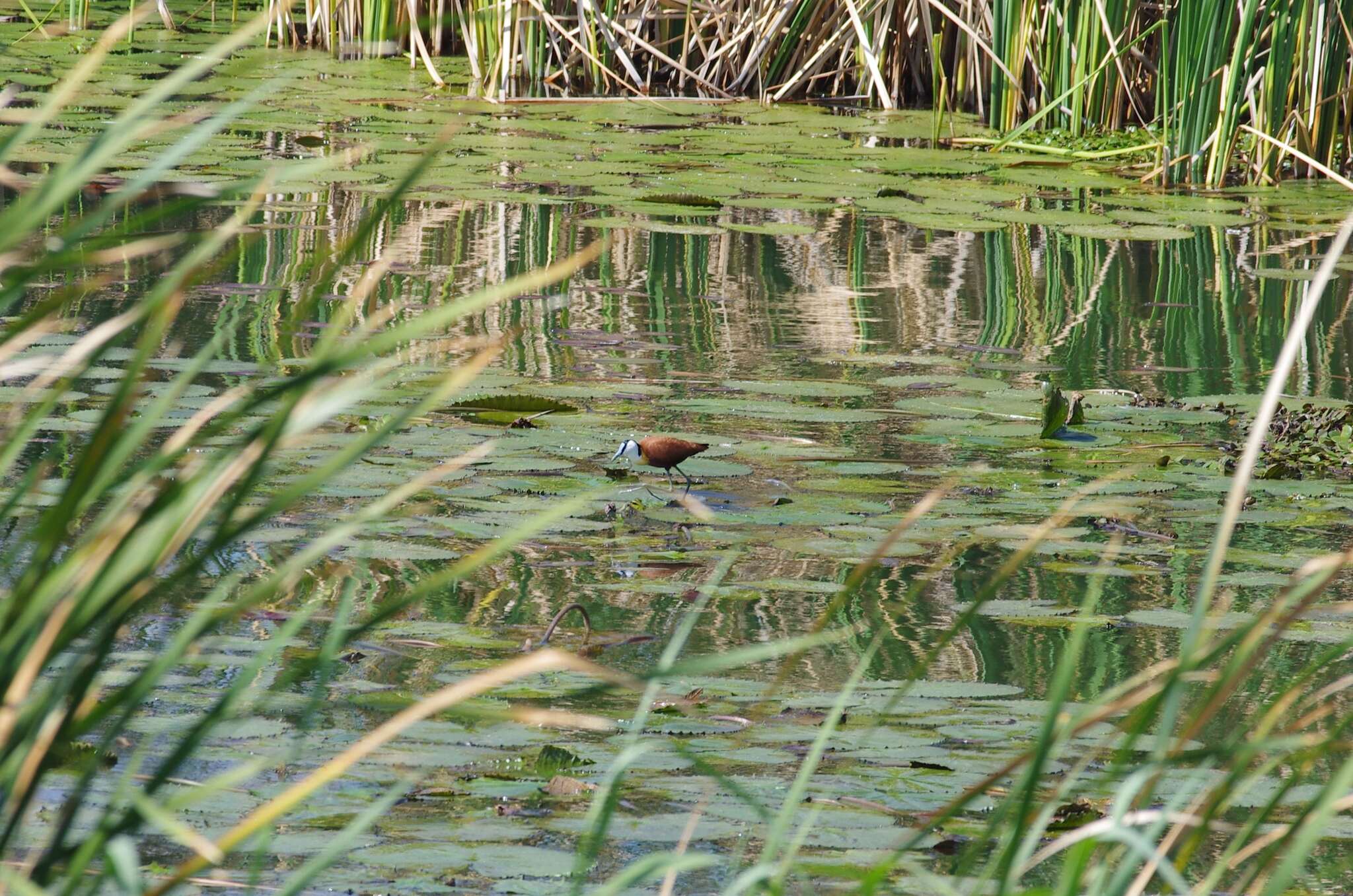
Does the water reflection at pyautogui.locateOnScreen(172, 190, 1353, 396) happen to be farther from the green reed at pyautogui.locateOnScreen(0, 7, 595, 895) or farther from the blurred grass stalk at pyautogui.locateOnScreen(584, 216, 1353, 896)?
the green reed at pyautogui.locateOnScreen(0, 7, 595, 895)

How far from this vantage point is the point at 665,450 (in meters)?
3.59

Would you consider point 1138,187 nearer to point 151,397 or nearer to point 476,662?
point 151,397

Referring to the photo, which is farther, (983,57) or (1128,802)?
(983,57)

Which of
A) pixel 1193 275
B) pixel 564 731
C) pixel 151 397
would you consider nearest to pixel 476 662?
pixel 564 731

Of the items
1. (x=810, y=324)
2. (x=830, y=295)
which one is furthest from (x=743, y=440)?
(x=830, y=295)

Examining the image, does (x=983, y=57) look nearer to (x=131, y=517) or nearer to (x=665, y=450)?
(x=665, y=450)

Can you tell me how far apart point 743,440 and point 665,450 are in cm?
47

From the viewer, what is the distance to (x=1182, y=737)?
1.40 meters

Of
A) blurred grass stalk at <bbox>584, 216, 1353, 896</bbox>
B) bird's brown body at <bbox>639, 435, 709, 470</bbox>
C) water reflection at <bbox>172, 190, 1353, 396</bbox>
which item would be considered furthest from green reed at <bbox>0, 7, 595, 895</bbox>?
water reflection at <bbox>172, 190, 1353, 396</bbox>

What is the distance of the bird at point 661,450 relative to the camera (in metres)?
3.58

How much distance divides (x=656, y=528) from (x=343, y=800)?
140cm

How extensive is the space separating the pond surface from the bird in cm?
7

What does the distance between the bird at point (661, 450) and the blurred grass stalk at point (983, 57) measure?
13.8 feet

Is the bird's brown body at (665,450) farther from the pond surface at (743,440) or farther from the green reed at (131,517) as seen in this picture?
the green reed at (131,517)
